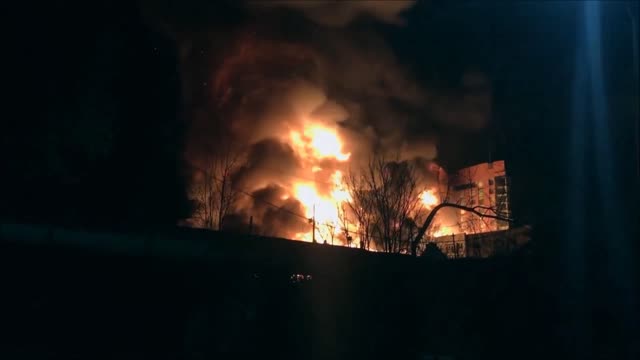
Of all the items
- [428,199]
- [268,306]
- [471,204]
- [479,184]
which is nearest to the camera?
[268,306]

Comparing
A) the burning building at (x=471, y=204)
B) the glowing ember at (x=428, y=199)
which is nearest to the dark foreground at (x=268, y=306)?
the burning building at (x=471, y=204)

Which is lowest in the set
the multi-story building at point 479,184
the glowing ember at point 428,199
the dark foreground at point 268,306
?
the dark foreground at point 268,306

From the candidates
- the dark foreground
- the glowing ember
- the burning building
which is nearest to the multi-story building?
the burning building

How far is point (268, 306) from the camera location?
14.6 m

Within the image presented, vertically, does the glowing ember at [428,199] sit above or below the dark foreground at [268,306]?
above

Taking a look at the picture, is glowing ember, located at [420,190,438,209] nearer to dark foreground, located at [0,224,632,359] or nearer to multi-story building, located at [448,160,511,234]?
multi-story building, located at [448,160,511,234]

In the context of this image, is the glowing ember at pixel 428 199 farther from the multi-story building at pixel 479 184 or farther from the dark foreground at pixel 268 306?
the dark foreground at pixel 268 306

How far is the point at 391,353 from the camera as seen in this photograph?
16.2m

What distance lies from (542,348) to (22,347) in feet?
45.3

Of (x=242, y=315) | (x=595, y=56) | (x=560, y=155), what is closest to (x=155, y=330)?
(x=242, y=315)

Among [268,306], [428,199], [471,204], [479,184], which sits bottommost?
[268,306]

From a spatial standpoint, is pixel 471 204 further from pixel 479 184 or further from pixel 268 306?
pixel 268 306

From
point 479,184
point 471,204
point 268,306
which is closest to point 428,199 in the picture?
point 471,204

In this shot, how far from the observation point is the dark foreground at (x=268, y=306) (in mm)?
11047
